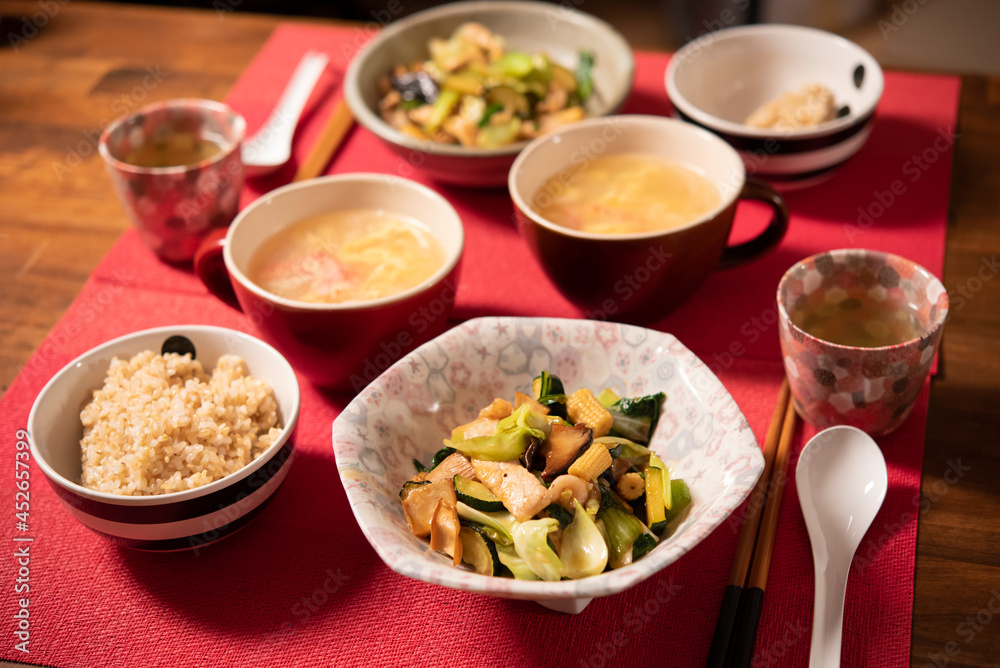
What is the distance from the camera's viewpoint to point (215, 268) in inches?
59.2

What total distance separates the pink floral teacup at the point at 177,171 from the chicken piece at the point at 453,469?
2.82 ft

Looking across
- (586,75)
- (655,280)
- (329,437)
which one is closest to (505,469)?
(329,437)

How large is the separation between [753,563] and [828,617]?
0.39 ft

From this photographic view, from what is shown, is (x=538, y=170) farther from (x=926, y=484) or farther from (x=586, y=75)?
(x=926, y=484)

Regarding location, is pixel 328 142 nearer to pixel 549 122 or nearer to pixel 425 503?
pixel 549 122

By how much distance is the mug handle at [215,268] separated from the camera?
1478 mm

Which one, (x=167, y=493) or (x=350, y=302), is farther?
(x=350, y=302)

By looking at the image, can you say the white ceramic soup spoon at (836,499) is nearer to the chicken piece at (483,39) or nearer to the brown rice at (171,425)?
the brown rice at (171,425)

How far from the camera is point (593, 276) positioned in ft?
4.96

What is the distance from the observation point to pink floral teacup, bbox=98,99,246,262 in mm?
1671

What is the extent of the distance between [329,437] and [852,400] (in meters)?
0.84

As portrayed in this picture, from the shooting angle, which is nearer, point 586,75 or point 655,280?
point 655,280

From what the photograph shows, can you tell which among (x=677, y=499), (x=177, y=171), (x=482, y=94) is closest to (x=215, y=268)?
(x=177, y=171)

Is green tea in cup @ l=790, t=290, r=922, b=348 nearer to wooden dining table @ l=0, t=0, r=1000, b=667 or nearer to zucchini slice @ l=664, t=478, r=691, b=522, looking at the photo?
wooden dining table @ l=0, t=0, r=1000, b=667
